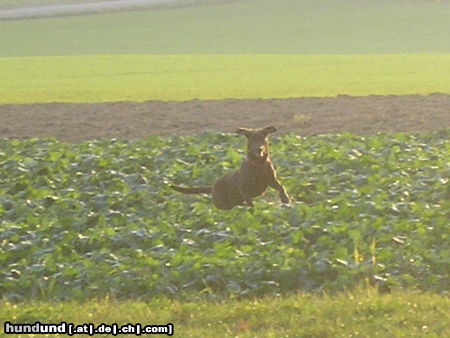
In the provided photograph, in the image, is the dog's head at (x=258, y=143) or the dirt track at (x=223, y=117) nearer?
the dog's head at (x=258, y=143)

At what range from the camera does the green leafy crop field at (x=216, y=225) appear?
11.6 m

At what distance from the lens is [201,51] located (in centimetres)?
6238

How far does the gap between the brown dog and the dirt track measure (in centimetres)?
1017

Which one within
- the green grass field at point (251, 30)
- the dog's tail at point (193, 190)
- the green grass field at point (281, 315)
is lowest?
the green grass field at point (281, 315)

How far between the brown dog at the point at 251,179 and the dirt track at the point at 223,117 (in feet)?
33.4

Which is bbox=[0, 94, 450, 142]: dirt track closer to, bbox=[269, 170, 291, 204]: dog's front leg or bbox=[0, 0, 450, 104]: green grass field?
bbox=[0, 0, 450, 104]: green grass field

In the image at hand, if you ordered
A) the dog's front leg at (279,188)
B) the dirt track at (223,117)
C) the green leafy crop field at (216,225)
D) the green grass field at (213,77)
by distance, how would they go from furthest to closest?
the green grass field at (213,77), the dirt track at (223,117), the dog's front leg at (279,188), the green leafy crop field at (216,225)

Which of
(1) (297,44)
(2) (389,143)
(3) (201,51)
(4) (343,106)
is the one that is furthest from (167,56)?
(2) (389,143)

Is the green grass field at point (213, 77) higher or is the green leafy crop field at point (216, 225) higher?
the green grass field at point (213, 77)

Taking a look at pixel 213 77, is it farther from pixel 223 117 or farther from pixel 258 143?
pixel 258 143

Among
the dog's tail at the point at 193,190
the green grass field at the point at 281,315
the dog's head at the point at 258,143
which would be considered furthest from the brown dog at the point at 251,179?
the green grass field at the point at 281,315

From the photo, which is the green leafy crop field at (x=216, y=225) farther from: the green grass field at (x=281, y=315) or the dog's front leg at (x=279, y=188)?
the green grass field at (x=281, y=315)

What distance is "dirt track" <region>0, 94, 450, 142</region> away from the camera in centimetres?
2662

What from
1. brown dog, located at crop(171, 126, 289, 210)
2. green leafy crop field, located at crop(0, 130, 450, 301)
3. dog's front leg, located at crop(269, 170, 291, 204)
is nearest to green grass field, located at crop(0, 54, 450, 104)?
green leafy crop field, located at crop(0, 130, 450, 301)
